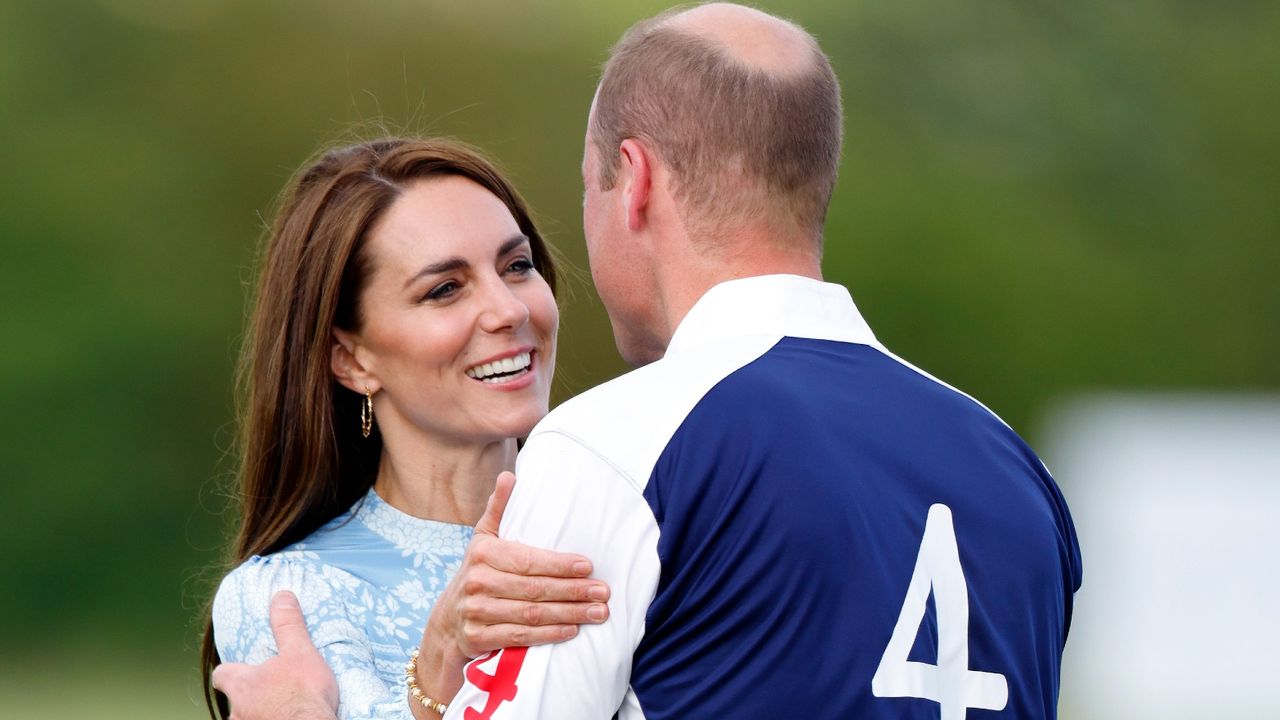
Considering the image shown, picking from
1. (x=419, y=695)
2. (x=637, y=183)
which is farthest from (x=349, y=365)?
(x=637, y=183)

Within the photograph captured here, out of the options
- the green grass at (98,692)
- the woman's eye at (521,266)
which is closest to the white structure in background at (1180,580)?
the green grass at (98,692)

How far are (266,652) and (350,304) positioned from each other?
710mm

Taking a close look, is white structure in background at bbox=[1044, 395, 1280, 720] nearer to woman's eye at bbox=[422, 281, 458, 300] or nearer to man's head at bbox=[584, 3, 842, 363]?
woman's eye at bbox=[422, 281, 458, 300]

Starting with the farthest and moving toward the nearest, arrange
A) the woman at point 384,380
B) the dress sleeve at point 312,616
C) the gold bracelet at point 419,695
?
1. the woman at point 384,380
2. the dress sleeve at point 312,616
3. the gold bracelet at point 419,695

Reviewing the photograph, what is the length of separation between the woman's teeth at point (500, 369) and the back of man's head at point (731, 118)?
0.86m

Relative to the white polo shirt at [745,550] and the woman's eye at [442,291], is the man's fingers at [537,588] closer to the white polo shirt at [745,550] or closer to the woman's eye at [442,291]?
the white polo shirt at [745,550]

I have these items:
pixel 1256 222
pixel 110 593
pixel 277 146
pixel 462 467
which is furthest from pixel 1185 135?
pixel 462 467

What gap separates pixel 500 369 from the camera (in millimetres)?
2877

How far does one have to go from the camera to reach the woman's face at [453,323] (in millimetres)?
2859

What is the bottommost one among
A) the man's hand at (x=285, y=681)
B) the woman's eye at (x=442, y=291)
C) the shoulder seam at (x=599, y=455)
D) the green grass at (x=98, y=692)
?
the green grass at (x=98, y=692)

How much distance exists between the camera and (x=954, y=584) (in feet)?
5.98

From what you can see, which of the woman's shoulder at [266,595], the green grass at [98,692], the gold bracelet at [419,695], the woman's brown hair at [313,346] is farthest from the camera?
the green grass at [98,692]

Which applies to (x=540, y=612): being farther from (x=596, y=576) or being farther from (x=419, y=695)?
(x=419, y=695)

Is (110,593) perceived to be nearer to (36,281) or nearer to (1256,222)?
(36,281)
